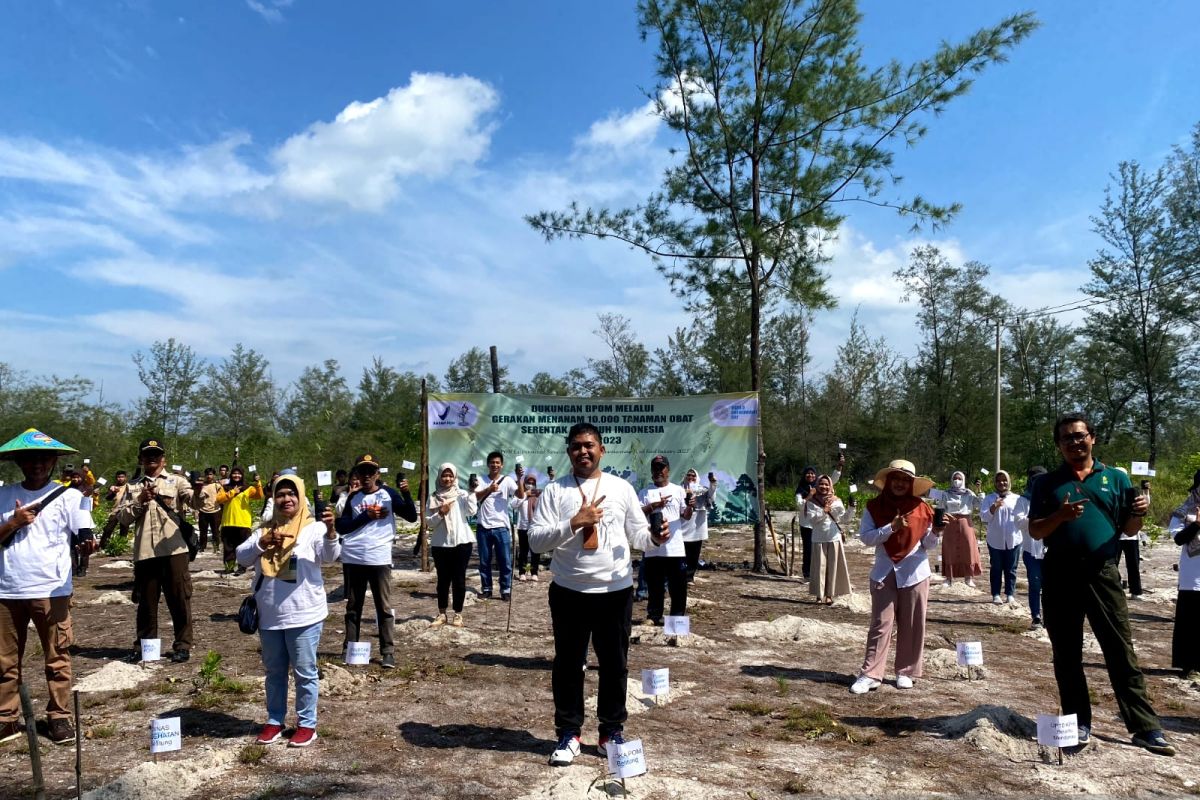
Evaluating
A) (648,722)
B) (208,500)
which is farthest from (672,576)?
(208,500)

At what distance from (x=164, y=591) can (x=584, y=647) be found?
4522mm

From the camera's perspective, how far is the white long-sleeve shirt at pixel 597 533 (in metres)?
4.70

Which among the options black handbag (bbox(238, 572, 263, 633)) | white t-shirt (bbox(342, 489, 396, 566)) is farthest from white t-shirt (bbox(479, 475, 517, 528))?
black handbag (bbox(238, 572, 263, 633))

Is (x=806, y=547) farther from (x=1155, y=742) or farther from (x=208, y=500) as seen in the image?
(x=208, y=500)

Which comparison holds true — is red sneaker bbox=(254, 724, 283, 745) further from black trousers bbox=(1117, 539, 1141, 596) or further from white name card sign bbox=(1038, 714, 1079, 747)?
black trousers bbox=(1117, 539, 1141, 596)

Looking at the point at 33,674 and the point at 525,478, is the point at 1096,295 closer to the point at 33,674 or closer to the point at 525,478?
the point at 525,478

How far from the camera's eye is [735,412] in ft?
46.7

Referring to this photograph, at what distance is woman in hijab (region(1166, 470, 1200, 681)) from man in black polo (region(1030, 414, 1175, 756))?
7.67 ft

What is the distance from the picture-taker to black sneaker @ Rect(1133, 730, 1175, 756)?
5055mm

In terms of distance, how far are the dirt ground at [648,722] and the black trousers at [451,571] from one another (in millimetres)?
397

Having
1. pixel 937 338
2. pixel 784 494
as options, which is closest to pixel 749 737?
pixel 784 494

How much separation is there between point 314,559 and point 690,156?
1144 cm

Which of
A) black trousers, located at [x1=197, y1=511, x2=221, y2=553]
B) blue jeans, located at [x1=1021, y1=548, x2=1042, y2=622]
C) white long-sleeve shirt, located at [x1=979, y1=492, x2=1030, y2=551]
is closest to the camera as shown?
blue jeans, located at [x1=1021, y1=548, x2=1042, y2=622]

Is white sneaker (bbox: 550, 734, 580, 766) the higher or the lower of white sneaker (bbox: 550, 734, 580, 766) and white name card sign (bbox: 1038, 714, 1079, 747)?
the lower
